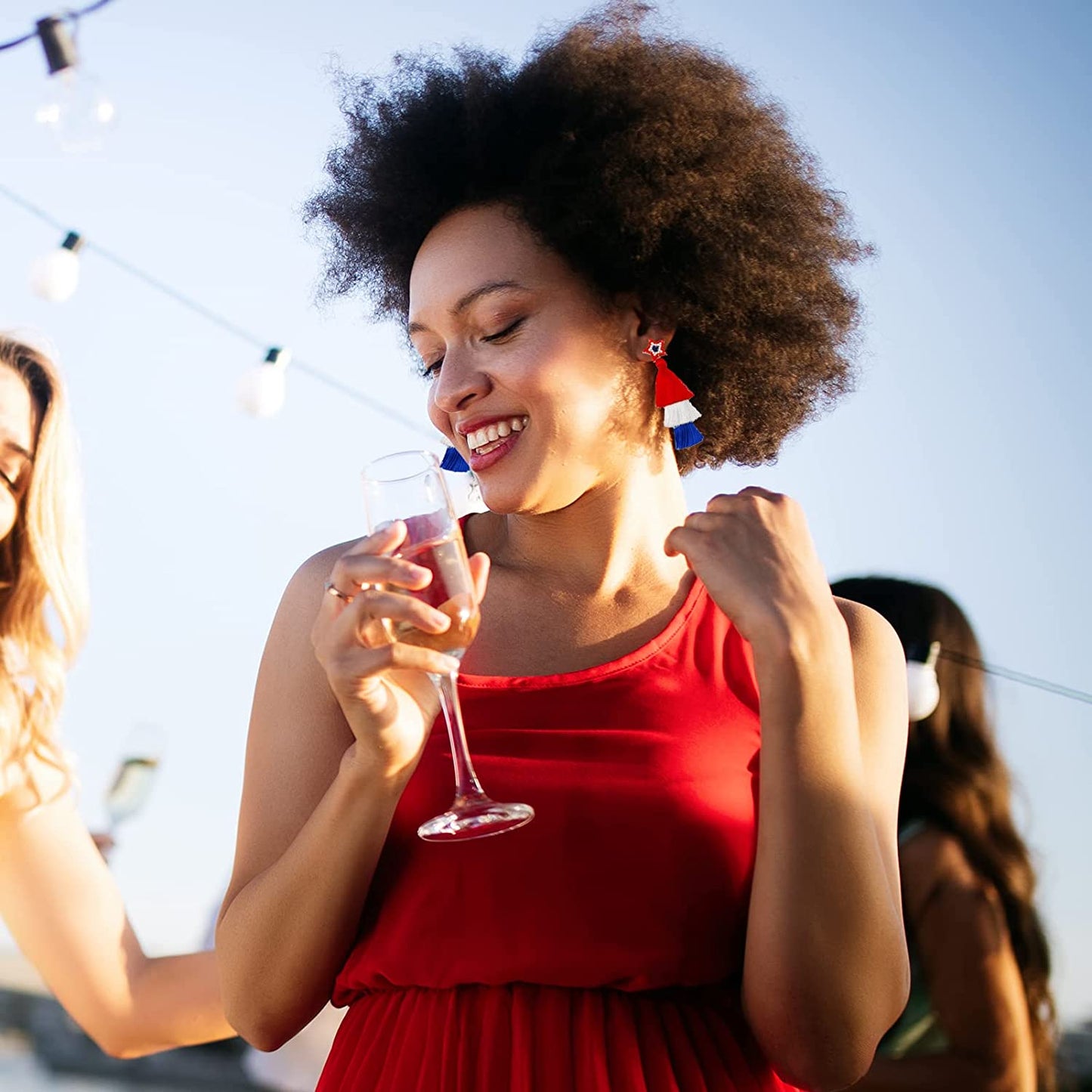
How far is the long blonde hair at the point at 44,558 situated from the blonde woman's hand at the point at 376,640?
1478 mm

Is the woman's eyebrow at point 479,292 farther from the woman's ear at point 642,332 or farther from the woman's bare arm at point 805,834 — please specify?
the woman's bare arm at point 805,834

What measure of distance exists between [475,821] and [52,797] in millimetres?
1421

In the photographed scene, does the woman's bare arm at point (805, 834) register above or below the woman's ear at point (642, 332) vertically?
below

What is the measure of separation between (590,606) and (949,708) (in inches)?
67.2

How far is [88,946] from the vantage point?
2320 millimetres

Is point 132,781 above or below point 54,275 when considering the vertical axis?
below

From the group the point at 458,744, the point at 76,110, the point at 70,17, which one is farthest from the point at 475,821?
the point at 70,17

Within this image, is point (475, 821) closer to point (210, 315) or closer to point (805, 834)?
point (805, 834)

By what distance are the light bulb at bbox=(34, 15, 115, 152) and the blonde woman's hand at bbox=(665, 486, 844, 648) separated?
2255 mm

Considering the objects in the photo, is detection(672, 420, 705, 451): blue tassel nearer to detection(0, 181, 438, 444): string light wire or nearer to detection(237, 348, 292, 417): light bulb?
detection(237, 348, 292, 417): light bulb

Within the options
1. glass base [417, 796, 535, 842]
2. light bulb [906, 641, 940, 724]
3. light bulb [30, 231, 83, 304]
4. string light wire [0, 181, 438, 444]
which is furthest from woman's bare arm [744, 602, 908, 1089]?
light bulb [30, 231, 83, 304]

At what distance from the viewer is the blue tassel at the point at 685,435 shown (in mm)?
1882

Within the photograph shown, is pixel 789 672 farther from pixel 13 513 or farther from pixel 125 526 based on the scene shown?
pixel 125 526

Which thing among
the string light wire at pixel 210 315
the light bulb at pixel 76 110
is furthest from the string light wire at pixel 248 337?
the light bulb at pixel 76 110
